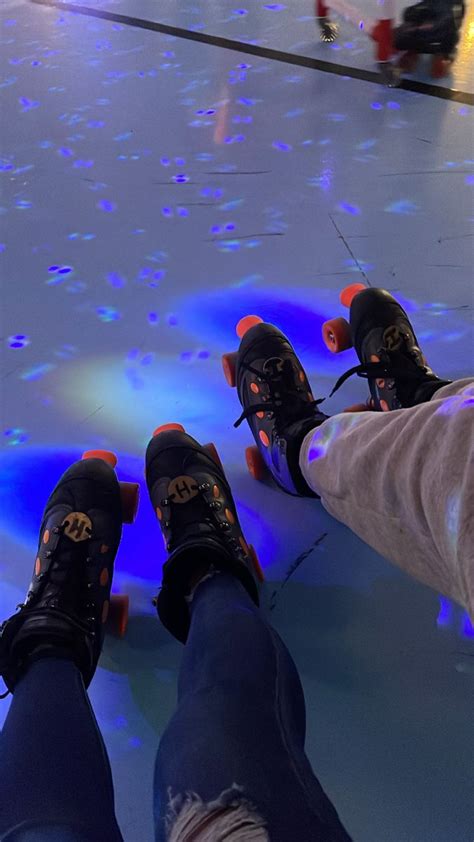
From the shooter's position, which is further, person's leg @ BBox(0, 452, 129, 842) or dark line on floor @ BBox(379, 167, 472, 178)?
dark line on floor @ BBox(379, 167, 472, 178)

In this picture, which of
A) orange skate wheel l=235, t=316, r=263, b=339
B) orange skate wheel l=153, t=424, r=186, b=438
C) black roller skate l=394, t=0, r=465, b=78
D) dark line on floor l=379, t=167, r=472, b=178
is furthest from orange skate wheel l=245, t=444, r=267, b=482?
black roller skate l=394, t=0, r=465, b=78

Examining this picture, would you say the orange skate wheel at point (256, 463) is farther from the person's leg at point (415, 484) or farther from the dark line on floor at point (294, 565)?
the person's leg at point (415, 484)

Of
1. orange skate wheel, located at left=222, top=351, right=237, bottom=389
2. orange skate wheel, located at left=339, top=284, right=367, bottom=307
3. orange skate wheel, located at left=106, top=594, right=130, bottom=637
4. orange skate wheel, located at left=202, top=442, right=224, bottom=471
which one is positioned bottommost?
orange skate wheel, located at left=106, top=594, right=130, bottom=637

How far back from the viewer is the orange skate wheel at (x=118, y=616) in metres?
0.80

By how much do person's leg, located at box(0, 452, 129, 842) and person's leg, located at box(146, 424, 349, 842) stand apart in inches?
3.1

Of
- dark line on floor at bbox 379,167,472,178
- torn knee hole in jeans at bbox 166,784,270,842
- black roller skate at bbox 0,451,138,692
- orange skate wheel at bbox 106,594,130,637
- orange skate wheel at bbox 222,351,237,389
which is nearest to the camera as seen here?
torn knee hole in jeans at bbox 166,784,270,842

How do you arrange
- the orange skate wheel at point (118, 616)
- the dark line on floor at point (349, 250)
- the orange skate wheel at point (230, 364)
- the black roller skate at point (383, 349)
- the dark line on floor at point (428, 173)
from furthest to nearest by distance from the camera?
the dark line on floor at point (428, 173)
the dark line on floor at point (349, 250)
the orange skate wheel at point (230, 364)
the black roller skate at point (383, 349)
the orange skate wheel at point (118, 616)

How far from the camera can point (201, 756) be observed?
491 mm

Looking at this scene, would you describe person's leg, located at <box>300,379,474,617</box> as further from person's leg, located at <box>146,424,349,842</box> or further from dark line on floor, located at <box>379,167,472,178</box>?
dark line on floor, located at <box>379,167,472,178</box>

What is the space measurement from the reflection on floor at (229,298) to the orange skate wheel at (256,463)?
2cm

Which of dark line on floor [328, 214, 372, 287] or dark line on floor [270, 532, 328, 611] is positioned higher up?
dark line on floor [328, 214, 372, 287]

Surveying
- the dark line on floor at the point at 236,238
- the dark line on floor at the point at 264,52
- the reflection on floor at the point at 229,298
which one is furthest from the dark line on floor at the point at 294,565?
the dark line on floor at the point at 264,52

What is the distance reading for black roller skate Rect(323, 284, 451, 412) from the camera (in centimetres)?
91

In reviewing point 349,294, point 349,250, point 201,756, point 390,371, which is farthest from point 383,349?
point 201,756
